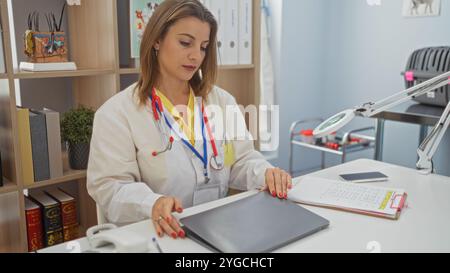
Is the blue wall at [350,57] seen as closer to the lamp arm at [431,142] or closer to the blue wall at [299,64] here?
the blue wall at [299,64]

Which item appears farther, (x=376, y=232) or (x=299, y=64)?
(x=299, y=64)

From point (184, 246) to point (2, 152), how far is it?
1156 millimetres

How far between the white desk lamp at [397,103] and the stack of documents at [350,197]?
188 millimetres

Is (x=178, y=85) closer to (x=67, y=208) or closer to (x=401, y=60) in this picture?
(x=67, y=208)

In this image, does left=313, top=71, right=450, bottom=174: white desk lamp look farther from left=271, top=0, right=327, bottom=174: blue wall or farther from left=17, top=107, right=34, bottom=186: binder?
left=271, top=0, right=327, bottom=174: blue wall

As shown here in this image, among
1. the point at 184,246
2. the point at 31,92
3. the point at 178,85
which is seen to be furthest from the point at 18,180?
the point at 184,246

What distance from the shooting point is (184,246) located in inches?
39.2

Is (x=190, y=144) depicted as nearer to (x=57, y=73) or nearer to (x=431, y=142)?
(x=57, y=73)

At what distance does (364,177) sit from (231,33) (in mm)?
1058

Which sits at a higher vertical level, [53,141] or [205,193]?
[53,141]

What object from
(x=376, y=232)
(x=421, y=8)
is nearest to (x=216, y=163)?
(x=376, y=232)

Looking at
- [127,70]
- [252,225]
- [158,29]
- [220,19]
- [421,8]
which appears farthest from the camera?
[421,8]

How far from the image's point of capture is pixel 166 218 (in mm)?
1066
